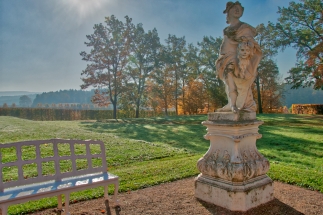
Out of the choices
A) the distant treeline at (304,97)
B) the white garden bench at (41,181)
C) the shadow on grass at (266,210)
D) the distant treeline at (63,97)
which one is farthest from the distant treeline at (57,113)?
the distant treeline at (63,97)

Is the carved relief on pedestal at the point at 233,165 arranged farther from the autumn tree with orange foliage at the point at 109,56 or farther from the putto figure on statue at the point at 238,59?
the autumn tree with orange foliage at the point at 109,56

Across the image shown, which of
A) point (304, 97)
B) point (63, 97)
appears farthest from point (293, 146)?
point (63, 97)

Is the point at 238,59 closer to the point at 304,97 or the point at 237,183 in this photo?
the point at 237,183

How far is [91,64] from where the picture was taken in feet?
101

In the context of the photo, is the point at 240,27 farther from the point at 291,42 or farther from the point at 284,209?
the point at 291,42

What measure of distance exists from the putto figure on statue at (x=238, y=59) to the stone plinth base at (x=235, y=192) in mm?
1138

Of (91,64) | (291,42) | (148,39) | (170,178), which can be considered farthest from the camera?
(148,39)

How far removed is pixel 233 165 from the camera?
12.9 feet

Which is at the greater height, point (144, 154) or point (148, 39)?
point (148, 39)

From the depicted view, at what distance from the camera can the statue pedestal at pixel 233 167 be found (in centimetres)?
389

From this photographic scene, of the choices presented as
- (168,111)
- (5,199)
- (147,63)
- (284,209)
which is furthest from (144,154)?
(168,111)

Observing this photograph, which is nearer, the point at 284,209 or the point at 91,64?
the point at 284,209

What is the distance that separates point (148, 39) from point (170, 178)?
3021 cm

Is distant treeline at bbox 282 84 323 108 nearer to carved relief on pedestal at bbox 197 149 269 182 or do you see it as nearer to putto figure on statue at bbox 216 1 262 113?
putto figure on statue at bbox 216 1 262 113
